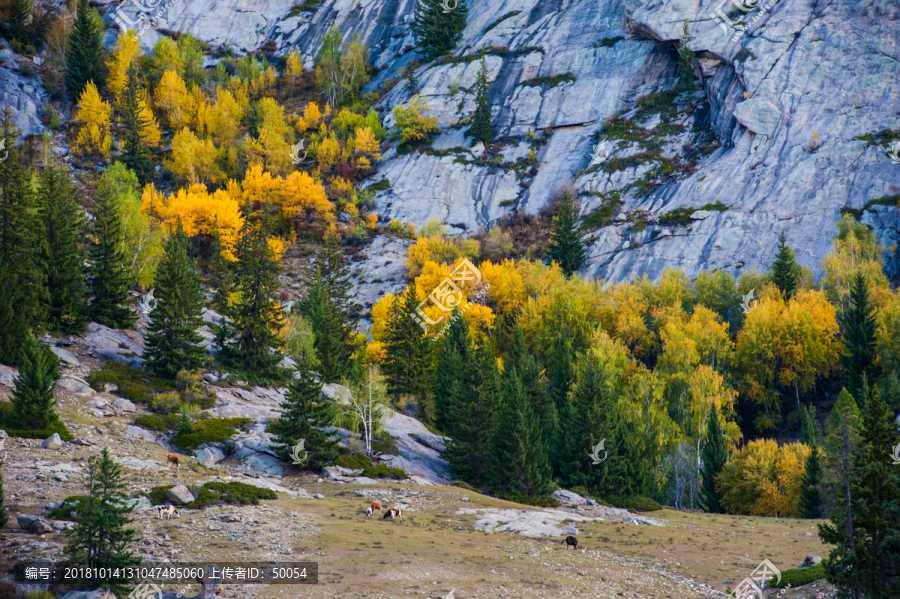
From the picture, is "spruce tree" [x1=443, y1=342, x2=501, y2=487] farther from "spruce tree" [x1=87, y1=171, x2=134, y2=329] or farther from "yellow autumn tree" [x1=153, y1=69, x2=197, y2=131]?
"yellow autumn tree" [x1=153, y1=69, x2=197, y2=131]

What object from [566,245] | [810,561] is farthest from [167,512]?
[566,245]

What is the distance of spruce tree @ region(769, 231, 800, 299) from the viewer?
67438 millimetres

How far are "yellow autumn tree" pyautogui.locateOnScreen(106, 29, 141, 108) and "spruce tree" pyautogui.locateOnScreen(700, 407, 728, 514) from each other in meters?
97.9

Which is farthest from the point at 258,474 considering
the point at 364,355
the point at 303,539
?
the point at 364,355

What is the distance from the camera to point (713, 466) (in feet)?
163

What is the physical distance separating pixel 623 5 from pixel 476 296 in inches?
2205

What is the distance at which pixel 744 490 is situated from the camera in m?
47.6

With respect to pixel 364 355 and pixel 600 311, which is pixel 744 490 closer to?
pixel 600 311

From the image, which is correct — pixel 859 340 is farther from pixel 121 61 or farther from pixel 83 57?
pixel 121 61

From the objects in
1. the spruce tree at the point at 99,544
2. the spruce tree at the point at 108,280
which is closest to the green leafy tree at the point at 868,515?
the spruce tree at the point at 99,544

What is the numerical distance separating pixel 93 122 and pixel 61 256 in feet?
198

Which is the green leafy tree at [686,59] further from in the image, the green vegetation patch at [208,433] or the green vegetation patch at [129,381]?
the green vegetation patch at [129,381]

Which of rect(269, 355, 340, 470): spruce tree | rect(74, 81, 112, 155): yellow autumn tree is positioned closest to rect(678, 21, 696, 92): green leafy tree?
rect(269, 355, 340, 470): spruce tree

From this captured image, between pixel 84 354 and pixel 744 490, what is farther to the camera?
pixel 744 490
